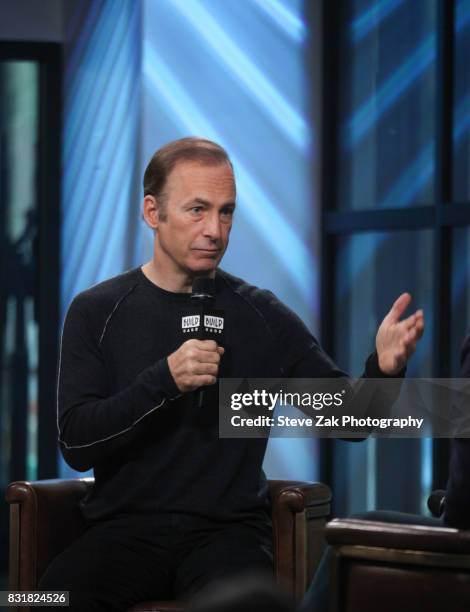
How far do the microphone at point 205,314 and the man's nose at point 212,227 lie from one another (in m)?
0.12

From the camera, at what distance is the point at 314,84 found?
458cm

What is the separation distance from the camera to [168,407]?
2.46 metres

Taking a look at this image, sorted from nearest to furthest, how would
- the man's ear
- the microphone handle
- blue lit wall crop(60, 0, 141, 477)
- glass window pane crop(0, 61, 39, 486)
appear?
the microphone handle
the man's ear
blue lit wall crop(60, 0, 141, 477)
glass window pane crop(0, 61, 39, 486)

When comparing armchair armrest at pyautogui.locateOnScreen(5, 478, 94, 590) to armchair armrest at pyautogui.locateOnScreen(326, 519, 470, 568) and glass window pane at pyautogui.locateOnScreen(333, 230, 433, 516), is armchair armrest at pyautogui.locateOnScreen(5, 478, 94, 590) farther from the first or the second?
glass window pane at pyautogui.locateOnScreen(333, 230, 433, 516)

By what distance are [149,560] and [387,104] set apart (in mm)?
2557

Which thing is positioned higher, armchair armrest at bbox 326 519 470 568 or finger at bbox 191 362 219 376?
finger at bbox 191 362 219 376

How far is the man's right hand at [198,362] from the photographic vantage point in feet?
7.15

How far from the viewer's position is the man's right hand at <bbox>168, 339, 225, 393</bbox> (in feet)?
7.15

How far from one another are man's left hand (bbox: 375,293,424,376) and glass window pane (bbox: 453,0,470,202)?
1860 millimetres

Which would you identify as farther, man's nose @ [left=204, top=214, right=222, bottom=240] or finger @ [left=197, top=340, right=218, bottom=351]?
man's nose @ [left=204, top=214, right=222, bottom=240]

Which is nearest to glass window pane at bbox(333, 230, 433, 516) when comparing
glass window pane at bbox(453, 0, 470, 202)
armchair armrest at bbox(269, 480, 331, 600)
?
glass window pane at bbox(453, 0, 470, 202)

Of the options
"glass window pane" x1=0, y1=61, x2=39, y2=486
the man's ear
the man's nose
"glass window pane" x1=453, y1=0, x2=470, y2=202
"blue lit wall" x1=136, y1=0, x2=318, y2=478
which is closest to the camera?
the man's nose

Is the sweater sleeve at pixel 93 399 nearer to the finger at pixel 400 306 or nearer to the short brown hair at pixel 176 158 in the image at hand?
the short brown hair at pixel 176 158

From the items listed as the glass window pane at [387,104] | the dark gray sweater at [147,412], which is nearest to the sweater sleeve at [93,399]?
the dark gray sweater at [147,412]
